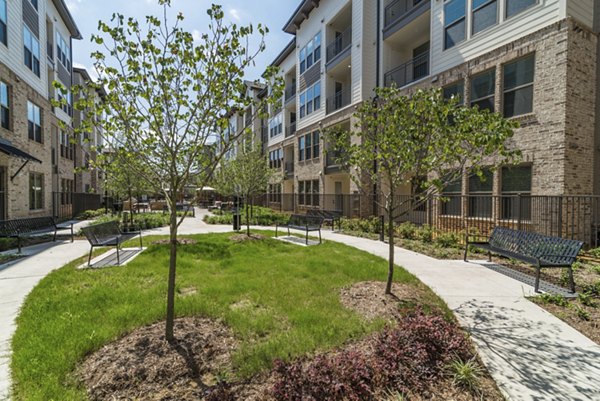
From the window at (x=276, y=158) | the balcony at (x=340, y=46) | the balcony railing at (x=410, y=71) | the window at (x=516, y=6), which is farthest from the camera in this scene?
the window at (x=276, y=158)

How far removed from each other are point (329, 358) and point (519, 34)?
13.8 metres

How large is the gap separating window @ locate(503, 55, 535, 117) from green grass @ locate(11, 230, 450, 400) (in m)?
8.72

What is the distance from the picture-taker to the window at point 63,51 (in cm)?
2211

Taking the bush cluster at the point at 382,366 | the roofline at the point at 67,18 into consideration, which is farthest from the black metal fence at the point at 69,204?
the bush cluster at the point at 382,366

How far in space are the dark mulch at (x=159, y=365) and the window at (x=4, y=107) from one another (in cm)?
1587

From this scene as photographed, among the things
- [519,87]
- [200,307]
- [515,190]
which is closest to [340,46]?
[519,87]

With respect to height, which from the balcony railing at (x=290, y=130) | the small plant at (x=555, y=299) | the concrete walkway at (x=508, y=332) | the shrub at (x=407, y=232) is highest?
the balcony railing at (x=290, y=130)

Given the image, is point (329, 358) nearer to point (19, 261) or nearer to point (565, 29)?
point (19, 261)

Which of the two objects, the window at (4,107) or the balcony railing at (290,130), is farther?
the balcony railing at (290,130)

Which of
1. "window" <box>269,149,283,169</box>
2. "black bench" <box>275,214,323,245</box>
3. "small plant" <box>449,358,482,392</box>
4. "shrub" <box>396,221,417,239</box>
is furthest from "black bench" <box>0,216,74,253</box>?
"window" <box>269,149,283,169</box>

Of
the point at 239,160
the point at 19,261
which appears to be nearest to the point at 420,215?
the point at 239,160

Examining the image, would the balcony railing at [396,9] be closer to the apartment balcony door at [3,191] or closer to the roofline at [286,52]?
the roofline at [286,52]

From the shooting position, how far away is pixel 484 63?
12.5 m

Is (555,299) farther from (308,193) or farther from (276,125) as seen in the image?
(276,125)
